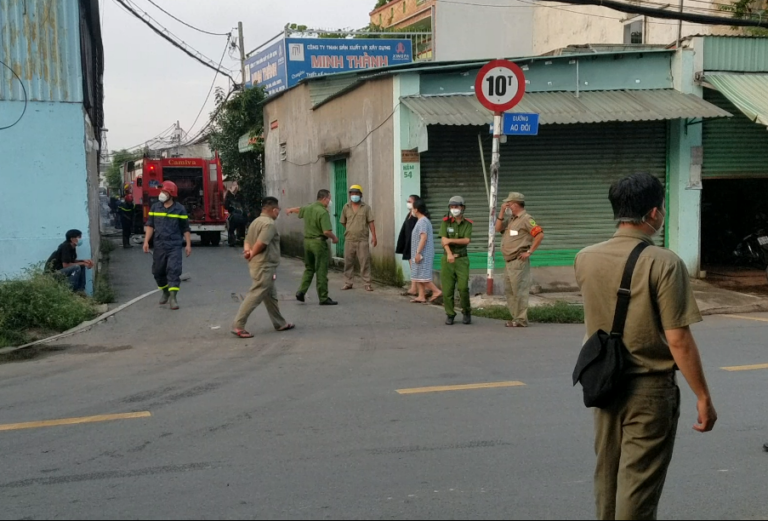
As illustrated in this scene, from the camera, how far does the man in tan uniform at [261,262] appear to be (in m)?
10.6

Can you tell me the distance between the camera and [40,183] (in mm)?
13133

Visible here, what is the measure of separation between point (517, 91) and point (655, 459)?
8.99 metres

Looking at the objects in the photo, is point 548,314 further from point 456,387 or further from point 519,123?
point 456,387

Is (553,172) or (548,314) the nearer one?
(548,314)

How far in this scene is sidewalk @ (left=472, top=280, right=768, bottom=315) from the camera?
1303 cm

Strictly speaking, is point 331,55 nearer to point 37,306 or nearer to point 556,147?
point 556,147

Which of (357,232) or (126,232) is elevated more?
(357,232)

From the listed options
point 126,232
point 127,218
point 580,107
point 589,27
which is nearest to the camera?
point 580,107

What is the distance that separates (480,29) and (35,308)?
19670 millimetres

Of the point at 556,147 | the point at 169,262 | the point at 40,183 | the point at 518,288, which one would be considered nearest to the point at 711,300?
the point at 556,147

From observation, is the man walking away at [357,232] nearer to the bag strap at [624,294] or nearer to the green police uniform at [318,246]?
the green police uniform at [318,246]

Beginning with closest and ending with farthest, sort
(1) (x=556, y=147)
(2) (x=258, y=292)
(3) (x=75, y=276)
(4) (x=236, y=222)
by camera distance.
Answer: (2) (x=258, y=292) → (3) (x=75, y=276) → (1) (x=556, y=147) → (4) (x=236, y=222)

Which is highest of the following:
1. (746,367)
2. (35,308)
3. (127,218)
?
(127,218)

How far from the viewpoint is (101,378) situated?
844 centimetres
